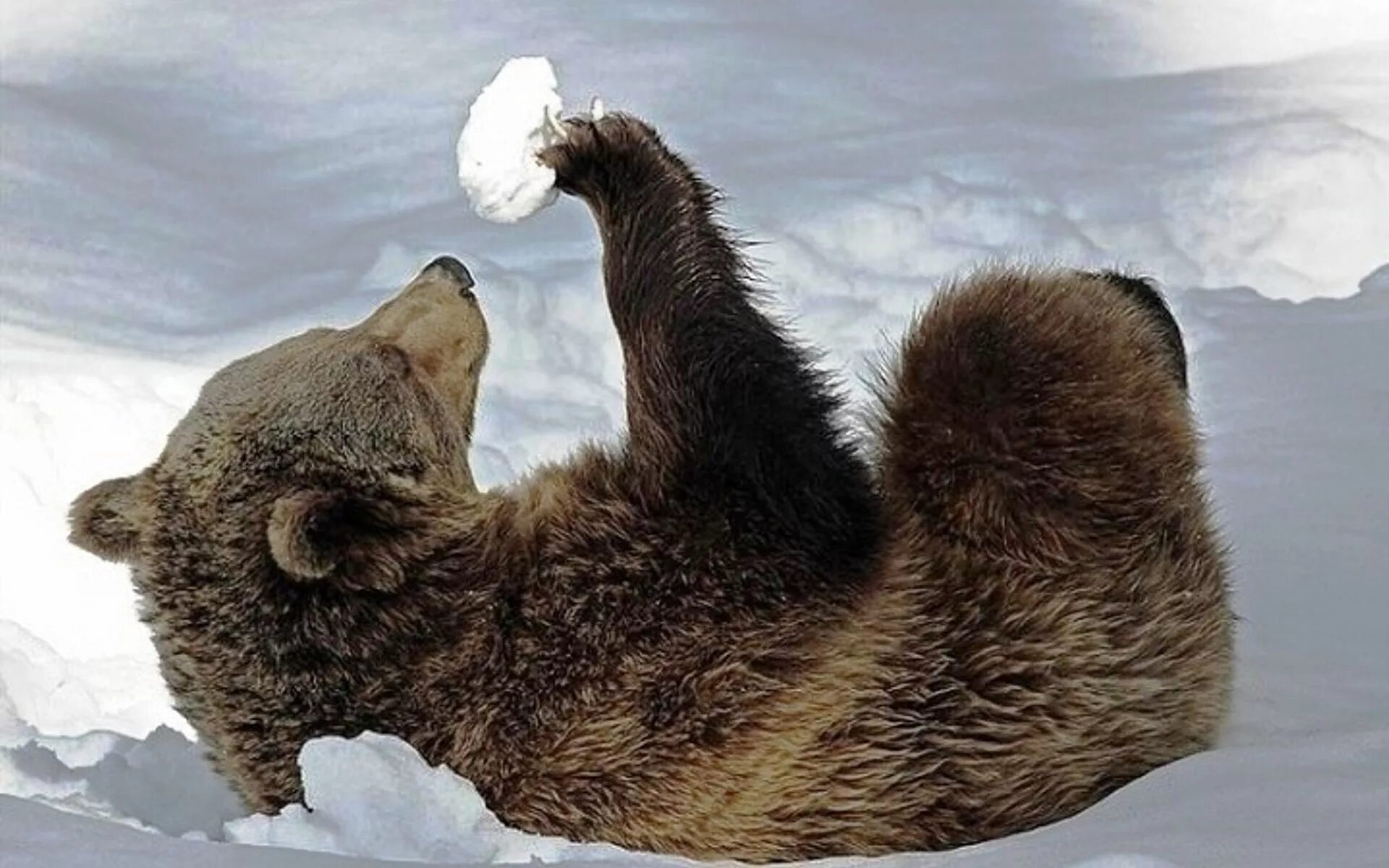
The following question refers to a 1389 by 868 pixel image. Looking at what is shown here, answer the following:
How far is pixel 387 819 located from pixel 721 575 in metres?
0.58

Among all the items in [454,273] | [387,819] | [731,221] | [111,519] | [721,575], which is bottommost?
[387,819]

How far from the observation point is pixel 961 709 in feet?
9.93

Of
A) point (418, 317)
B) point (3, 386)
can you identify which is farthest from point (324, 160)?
point (418, 317)

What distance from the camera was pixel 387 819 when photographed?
2705mm

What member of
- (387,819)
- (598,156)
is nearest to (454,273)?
(598,156)

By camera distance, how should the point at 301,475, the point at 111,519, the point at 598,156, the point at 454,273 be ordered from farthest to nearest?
1. the point at 454,273
2. the point at 598,156
3. the point at 111,519
4. the point at 301,475

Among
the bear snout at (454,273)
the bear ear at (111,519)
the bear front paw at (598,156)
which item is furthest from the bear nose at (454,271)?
the bear ear at (111,519)

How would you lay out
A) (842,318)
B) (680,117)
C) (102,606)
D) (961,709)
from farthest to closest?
(680,117)
(842,318)
(102,606)
(961,709)

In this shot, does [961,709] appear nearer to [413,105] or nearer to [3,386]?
[3,386]

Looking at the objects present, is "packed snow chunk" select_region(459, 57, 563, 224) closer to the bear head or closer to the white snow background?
the bear head

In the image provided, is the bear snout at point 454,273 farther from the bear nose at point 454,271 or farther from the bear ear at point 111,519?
the bear ear at point 111,519

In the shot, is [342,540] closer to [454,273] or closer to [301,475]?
[301,475]

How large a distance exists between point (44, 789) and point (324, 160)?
12.3ft

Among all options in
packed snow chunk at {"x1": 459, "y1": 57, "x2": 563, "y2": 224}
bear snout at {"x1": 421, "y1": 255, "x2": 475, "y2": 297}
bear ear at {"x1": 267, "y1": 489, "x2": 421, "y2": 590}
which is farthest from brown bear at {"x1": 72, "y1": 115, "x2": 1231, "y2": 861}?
bear snout at {"x1": 421, "y1": 255, "x2": 475, "y2": 297}
